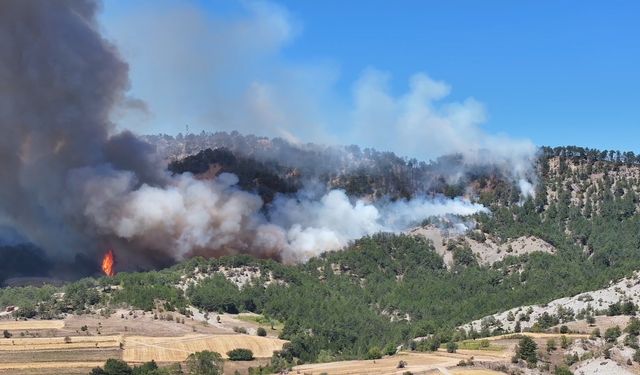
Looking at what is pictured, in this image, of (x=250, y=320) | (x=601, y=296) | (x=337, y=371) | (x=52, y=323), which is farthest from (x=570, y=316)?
(x=52, y=323)

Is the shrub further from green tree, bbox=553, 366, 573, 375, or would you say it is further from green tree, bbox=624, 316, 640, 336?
green tree, bbox=624, 316, 640, 336

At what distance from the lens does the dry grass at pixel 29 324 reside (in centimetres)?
16750

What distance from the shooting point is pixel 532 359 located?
128 meters

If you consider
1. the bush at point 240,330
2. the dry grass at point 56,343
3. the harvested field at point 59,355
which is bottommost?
the harvested field at point 59,355

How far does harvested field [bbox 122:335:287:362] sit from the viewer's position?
154m

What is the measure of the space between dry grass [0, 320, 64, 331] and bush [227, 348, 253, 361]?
3373cm

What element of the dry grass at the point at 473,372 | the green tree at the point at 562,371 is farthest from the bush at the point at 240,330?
the green tree at the point at 562,371

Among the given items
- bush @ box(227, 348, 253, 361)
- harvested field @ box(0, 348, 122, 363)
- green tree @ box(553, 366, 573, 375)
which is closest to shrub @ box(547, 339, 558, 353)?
green tree @ box(553, 366, 573, 375)

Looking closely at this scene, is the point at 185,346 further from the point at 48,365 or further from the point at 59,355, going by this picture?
the point at 48,365

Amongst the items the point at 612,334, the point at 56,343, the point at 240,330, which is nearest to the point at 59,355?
the point at 56,343

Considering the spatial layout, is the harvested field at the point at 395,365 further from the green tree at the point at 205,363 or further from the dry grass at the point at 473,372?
the green tree at the point at 205,363

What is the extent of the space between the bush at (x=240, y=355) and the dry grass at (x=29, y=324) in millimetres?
33734

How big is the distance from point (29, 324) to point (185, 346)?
3253 cm

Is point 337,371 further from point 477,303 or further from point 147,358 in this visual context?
point 477,303
